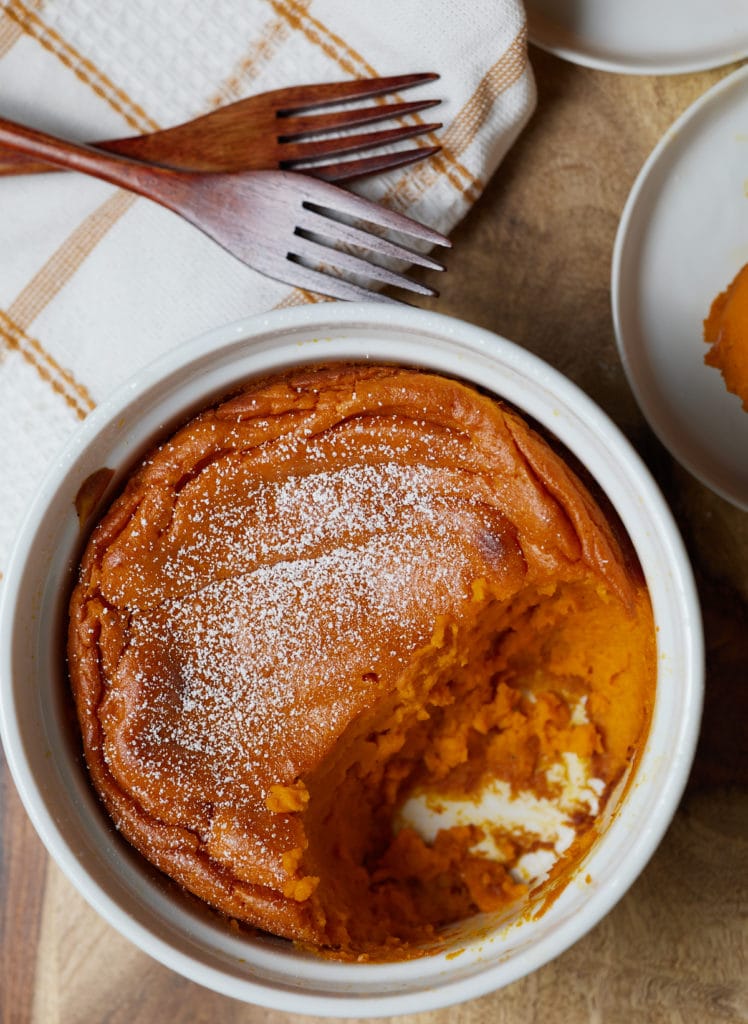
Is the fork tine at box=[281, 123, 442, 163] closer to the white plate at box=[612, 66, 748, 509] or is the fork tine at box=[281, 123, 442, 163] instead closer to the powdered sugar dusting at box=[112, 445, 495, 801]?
the white plate at box=[612, 66, 748, 509]

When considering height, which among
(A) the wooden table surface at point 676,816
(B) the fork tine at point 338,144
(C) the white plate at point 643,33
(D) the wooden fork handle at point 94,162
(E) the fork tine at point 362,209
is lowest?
(A) the wooden table surface at point 676,816

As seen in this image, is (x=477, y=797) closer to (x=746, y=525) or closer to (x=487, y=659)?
(x=487, y=659)

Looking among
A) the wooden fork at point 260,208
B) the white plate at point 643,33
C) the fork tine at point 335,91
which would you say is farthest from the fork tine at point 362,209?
the white plate at point 643,33

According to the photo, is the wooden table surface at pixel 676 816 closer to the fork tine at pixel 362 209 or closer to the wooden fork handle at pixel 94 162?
the fork tine at pixel 362 209

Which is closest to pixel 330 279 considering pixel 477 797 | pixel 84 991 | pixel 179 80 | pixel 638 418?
pixel 179 80

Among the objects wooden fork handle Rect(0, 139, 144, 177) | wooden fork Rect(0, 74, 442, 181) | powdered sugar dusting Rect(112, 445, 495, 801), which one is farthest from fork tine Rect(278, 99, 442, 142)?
powdered sugar dusting Rect(112, 445, 495, 801)

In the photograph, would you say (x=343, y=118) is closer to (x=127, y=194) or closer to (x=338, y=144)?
(x=338, y=144)
